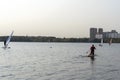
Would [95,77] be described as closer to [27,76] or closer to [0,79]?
[27,76]

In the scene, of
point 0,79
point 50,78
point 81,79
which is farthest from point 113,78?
point 0,79

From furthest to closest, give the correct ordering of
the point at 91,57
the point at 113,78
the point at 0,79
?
the point at 91,57 → the point at 113,78 → the point at 0,79

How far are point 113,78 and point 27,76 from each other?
7.87 meters

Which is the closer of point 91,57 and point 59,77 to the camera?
point 59,77

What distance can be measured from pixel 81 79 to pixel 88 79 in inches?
24.4

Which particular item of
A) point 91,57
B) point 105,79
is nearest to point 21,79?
point 105,79

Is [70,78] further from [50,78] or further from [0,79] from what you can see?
[0,79]

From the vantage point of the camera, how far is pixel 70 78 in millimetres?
30344

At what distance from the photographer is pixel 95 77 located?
3125 cm

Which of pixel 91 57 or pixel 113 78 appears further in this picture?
pixel 91 57

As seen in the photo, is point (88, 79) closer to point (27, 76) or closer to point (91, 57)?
point (27, 76)

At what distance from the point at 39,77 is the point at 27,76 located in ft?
4.14

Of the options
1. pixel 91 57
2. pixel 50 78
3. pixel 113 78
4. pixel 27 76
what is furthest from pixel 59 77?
pixel 91 57

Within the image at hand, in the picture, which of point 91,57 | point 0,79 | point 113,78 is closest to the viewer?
point 0,79
